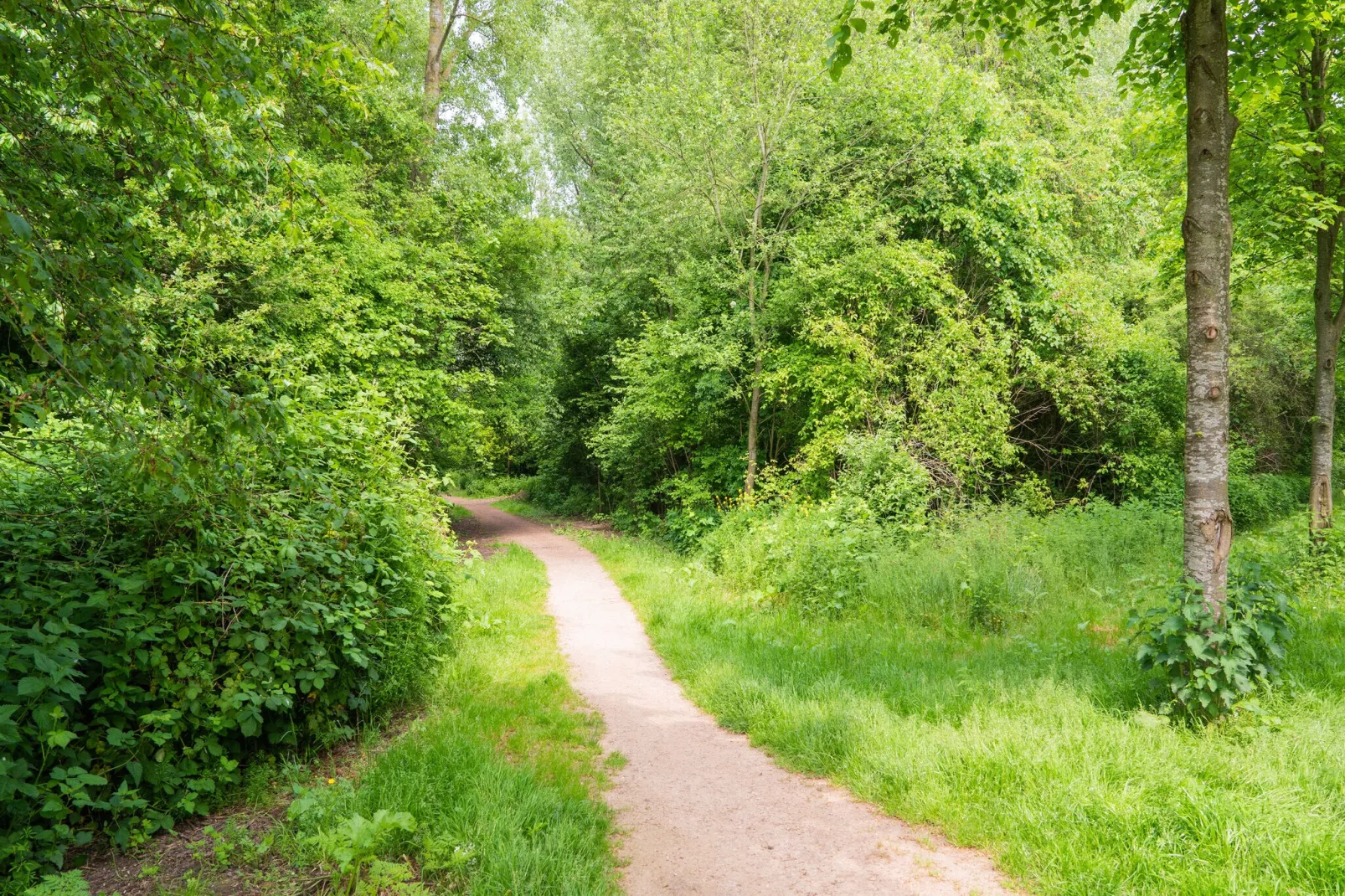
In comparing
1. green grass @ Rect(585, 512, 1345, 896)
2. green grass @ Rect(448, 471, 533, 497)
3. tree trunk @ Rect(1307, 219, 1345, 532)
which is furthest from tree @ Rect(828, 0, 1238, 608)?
green grass @ Rect(448, 471, 533, 497)

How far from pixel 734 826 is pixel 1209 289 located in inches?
187

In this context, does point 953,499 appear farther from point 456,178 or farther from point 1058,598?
point 456,178

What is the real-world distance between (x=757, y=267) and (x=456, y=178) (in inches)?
Result: 307

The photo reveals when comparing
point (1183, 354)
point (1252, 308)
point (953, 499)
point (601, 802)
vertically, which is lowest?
point (601, 802)

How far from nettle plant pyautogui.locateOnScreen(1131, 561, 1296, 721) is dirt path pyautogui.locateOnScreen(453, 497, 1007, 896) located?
2.12 m

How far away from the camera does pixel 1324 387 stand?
1001cm

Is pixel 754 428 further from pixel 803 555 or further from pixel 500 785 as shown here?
pixel 500 785

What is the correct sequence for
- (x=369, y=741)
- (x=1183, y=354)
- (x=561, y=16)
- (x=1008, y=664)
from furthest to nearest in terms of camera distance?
(x=561, y=16) → (x=1183, y=354) → (x=1008, y=664) → (x=369, y=741)

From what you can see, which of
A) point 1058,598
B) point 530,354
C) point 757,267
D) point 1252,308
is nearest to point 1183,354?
point 1252,308

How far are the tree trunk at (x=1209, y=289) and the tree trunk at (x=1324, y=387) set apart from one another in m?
6.66

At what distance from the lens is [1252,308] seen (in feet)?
56.2

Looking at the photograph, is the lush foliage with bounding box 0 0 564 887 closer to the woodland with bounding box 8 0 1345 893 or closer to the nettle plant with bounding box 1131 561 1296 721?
the woodland with bounding box 8 0 1345 893

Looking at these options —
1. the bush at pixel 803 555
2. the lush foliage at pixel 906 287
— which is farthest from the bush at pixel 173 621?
the lush foliage at pixel 906 287

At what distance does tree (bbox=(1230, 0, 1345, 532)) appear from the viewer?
8.94 meters
